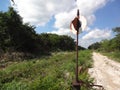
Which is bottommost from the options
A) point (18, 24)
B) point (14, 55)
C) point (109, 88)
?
point (109, 88)

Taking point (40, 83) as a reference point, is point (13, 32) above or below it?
above

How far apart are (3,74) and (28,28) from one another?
23377 mm

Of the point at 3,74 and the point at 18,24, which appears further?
the point at 18,24

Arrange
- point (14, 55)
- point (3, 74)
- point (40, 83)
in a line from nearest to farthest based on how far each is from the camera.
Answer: point (40, 83)
point (3, 74)
point (14, 55)

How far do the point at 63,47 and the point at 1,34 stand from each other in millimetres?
47408

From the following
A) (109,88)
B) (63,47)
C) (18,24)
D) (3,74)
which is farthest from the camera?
(63,47)

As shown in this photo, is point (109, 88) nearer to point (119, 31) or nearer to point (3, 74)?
point (3, 74)

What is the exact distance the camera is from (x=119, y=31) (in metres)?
49.7

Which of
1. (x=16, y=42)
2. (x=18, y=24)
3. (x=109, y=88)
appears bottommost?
(x=109, y=88)

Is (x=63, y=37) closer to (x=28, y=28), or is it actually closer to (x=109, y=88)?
(x=28, y=28)

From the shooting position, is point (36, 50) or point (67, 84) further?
point (36, 50)

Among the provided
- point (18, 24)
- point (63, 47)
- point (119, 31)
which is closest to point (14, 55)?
point (18, 24)

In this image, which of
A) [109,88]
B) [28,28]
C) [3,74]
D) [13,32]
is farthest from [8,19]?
[109,88]

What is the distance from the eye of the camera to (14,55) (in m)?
26.6
